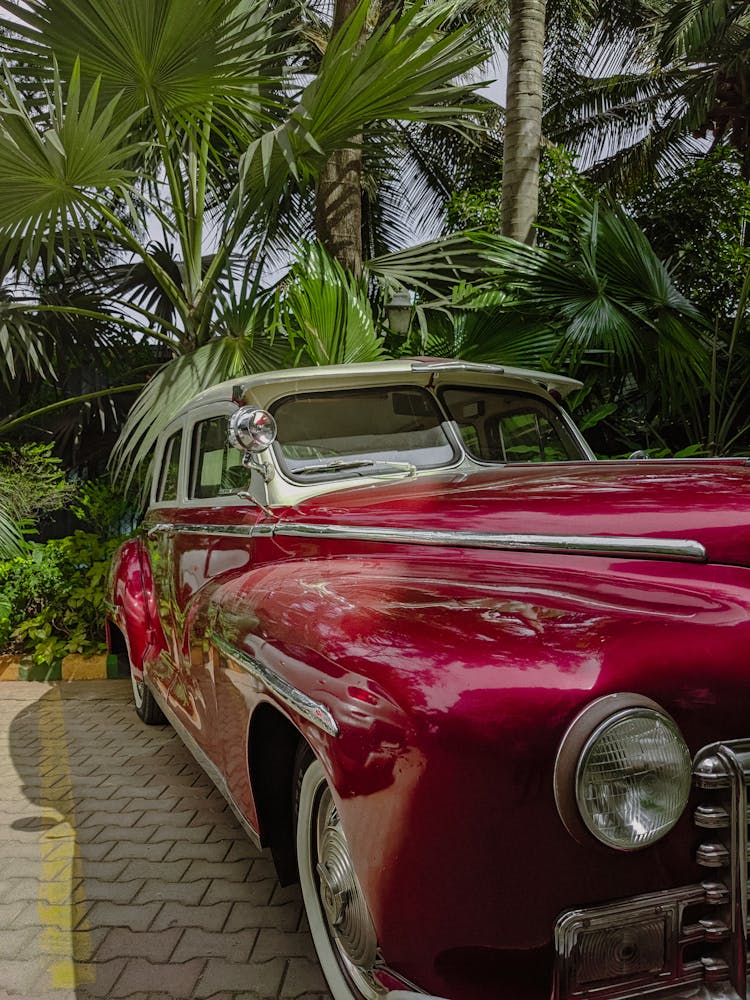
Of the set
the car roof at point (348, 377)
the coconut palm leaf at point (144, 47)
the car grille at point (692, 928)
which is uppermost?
the coconut palm leaf at point (144, 47)

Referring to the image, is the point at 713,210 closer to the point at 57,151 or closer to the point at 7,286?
the point at 57,151

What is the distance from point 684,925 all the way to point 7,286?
26.1 feet

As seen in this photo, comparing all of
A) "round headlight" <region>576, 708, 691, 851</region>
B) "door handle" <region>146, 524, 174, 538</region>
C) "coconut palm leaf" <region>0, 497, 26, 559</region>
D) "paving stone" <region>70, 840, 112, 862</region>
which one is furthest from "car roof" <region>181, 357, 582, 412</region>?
"coconut palm leaf" <region>0, 497, 26, 559</region>

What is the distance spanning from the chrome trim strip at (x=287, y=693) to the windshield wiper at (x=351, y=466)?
799mm

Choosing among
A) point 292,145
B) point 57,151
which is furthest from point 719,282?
point 57,151

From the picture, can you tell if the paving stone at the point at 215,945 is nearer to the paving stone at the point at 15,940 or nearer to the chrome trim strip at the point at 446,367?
the paving stone at the point at 15,940

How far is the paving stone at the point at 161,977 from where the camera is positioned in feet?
6.65

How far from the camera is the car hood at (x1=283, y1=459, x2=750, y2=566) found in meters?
1.73

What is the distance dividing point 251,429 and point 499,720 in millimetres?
1424

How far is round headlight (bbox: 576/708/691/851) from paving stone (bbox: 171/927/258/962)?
1380 mm

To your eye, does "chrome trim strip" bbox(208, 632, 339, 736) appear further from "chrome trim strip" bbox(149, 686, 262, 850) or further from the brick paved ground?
the brick paved ground

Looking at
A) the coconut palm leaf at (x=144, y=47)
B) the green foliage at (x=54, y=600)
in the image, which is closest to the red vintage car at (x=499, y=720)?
the coconut palm leaf at (x=144, y=47)

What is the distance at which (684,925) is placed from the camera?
4.19 feet

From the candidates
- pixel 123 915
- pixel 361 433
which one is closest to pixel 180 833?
pixel 123 915
